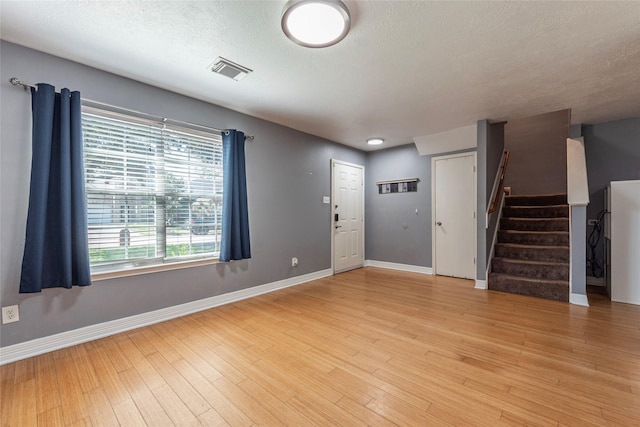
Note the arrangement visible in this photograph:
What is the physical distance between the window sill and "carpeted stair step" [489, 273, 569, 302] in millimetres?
3927

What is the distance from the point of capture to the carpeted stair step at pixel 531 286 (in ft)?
11.0

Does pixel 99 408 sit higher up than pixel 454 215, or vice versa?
pixel 454 215

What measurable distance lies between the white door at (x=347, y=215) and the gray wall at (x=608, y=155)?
3.68 metres

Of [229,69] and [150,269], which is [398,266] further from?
[229,69]

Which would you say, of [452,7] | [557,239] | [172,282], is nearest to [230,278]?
[172,282]

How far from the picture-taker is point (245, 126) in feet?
11.9

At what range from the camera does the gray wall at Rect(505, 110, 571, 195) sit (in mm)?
5444

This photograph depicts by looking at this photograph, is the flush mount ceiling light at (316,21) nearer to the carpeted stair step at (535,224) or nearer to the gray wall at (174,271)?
the gray wall at (174,271)

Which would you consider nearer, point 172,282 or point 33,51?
point 33,51

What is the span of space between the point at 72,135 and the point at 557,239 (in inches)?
244

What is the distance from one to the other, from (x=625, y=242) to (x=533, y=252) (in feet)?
3.09

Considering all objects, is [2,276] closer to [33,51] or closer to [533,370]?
[33,51]

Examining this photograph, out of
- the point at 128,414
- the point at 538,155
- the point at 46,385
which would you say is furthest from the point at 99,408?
the point at 538,155

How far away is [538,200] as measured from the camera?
5.06 metres
